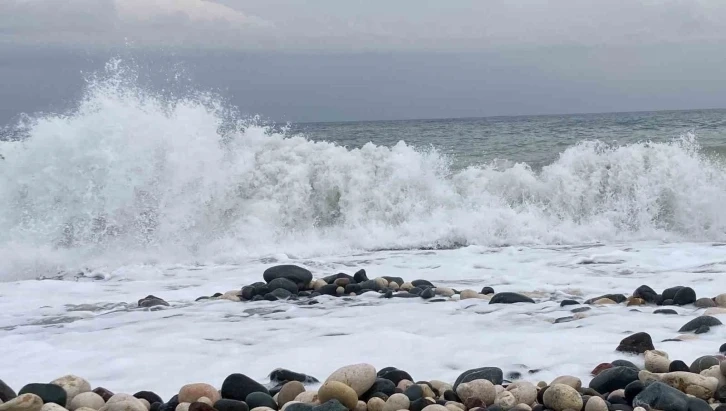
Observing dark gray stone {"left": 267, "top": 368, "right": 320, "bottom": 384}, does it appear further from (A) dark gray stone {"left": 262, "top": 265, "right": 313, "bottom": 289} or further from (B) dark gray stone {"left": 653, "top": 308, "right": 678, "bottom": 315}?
(A) dark gray stone {"left": 262, "top": 265, "right": 313, "bottom": 289}

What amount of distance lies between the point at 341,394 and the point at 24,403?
1.29 metres

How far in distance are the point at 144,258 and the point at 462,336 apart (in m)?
5.60

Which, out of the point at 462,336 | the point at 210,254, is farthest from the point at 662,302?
the point at 210,254

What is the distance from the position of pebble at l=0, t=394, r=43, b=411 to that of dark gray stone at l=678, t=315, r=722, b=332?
3424 millimetres

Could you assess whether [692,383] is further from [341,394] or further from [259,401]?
[259,401]

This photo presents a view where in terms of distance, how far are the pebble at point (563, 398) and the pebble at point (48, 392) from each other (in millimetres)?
2070

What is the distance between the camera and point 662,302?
16.8 feet

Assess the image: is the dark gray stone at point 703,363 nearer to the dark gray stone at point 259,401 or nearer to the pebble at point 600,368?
the pebble at point 600,368

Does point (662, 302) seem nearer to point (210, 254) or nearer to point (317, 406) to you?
point (317, 406)

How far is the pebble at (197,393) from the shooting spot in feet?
10.2

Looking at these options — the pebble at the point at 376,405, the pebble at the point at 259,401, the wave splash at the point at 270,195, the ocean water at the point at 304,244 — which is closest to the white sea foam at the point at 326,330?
the ocean water at the point at 304,244

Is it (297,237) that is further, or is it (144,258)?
(297,237)

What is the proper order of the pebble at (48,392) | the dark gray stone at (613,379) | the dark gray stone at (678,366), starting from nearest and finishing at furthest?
the pebble at (48,392)
the dark gray stone at (613,379)
the dark gray stone at (678,366)

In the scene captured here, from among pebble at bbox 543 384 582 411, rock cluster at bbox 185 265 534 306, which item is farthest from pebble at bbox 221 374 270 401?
rock cluster at bbox 185 265 534 306
